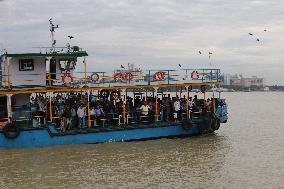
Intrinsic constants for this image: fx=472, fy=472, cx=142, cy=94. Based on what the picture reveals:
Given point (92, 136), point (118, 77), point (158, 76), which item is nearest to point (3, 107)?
point (92, 136)

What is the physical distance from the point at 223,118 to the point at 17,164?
35.4ft

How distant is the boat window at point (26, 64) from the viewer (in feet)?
69.6

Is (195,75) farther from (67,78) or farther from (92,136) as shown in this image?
(67,78)

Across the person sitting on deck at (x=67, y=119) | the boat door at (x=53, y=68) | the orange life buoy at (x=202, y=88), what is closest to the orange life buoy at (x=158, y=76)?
the orange life buoy at (x=202, y=88)

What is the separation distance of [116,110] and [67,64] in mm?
3305

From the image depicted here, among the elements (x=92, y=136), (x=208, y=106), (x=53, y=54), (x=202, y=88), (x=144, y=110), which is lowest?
(x=92, y=136)

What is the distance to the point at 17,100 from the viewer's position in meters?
21.6

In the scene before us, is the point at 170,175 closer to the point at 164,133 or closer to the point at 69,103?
the point at 164,133

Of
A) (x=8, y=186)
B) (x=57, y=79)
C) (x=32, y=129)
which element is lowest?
(x=8, y=186)

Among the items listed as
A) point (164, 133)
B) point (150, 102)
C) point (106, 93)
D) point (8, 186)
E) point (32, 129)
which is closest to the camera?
point (8, 186)

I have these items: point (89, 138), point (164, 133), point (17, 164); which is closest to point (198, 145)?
point (164, 133)

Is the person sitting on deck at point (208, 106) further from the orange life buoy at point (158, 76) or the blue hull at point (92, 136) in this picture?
the orange life buoy at point (158, 76)

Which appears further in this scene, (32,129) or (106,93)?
(106,93)

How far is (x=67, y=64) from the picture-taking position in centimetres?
2234
